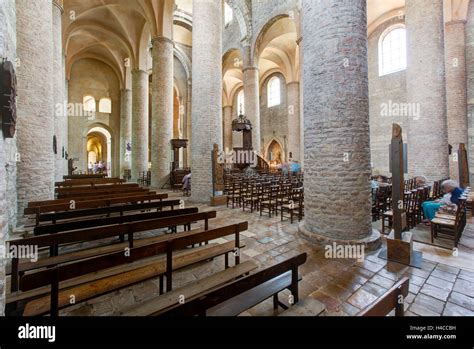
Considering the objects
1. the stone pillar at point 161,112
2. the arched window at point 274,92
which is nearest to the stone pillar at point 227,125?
the arched window at point 274,92

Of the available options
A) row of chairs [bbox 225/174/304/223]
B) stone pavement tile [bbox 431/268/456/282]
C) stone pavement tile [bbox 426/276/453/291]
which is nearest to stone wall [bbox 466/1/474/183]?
row of chairs [bbox 225/174/304/223]

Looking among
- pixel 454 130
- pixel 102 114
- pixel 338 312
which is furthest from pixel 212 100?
pixel 102 114

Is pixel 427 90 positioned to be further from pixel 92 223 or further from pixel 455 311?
pixel 92 223

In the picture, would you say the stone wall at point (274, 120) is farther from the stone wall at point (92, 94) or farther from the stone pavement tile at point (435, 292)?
the stone pavement tile at point (435, 292)

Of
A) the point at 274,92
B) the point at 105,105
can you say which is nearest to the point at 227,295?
the point at 274,92

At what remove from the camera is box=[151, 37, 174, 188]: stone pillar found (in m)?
13.1

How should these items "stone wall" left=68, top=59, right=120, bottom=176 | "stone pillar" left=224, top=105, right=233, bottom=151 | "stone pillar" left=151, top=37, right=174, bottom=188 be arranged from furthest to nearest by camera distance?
"stone pillar" left=224, top=105, right=233, bottom=151 < "stone wall" left=68, top=59, right=120, bottom=176 < "stone pillar" left=151, top=37, right=174, bottom=188

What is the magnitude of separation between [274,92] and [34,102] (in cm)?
2212

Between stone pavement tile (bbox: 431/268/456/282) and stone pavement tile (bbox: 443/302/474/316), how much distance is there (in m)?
0.70

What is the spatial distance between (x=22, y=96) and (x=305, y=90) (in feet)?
20.9

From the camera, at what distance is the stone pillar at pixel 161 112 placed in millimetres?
13094

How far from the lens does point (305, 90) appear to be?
194 inches

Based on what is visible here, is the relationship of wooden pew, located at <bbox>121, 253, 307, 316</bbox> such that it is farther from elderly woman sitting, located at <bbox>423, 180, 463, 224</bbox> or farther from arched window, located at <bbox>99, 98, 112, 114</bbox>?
arched window, located at <bbox>99, 98, 112, 114</bbox>

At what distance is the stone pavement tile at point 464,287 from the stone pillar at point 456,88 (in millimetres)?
10730
